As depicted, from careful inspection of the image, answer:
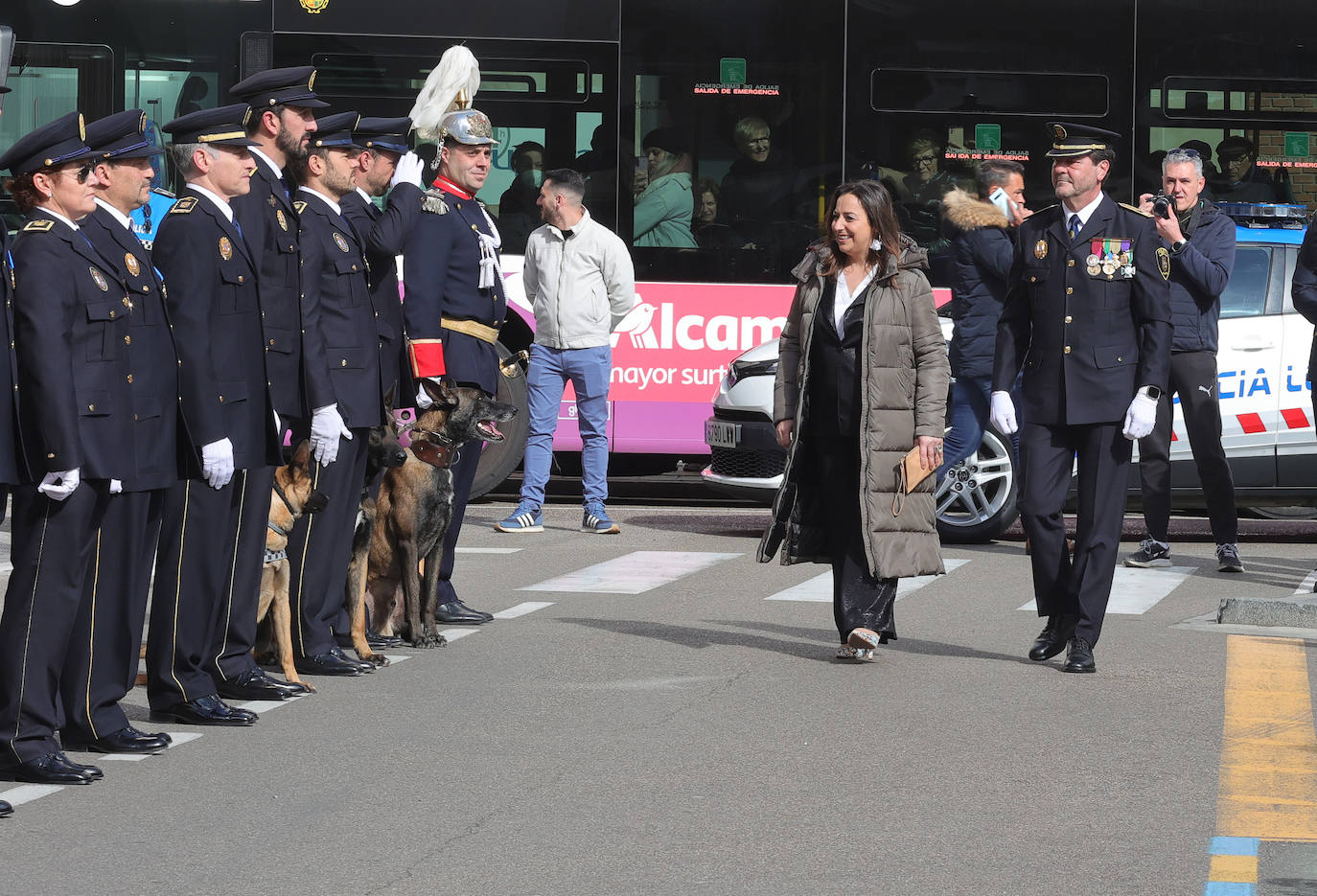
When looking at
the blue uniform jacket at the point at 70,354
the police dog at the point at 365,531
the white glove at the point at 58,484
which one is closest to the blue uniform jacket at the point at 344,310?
the police dog at the point at 365,531

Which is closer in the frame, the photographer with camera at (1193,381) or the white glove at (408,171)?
the white glove at (408,171)

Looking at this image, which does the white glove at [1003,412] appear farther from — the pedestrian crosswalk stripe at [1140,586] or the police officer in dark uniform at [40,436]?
the police officer in dark uniform at [40,436]

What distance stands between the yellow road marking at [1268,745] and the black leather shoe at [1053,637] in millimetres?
637

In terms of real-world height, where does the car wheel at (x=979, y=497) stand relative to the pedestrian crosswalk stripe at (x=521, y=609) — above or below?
above

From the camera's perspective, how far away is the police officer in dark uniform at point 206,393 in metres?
6.64

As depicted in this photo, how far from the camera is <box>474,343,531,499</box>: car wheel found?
14125 millimetres

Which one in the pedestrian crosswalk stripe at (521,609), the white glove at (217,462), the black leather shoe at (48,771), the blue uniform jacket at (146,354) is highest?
the blue uniform jacket at (146,354)

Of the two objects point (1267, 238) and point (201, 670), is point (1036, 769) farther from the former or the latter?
point (1267, 238)

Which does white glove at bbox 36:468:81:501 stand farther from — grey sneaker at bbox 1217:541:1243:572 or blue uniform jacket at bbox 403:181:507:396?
grey sneaker at bbox 1217:541:1243:572

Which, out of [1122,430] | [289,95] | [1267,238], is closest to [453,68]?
[289,95]

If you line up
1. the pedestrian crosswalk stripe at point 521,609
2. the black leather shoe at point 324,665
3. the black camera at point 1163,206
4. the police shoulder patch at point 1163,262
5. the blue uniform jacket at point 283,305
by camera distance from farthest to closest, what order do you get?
1. the black camera at point 1163,206
2. the pedestrian crosswalk stripe at point 521,609
3. the police shoulder patch at point 1163,262
4. the black leather shoe at point 324,665
5. the blue uniform jacket at point 283,305

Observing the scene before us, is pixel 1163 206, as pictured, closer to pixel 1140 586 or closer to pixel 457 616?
pixel 1140 586

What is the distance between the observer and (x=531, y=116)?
47.2ft

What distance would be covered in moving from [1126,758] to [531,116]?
8848 millimetres
